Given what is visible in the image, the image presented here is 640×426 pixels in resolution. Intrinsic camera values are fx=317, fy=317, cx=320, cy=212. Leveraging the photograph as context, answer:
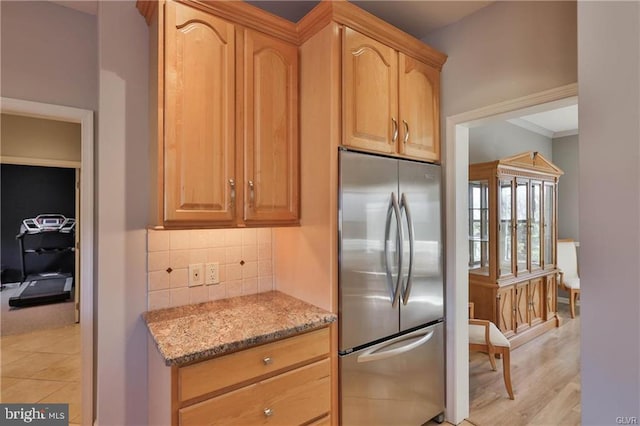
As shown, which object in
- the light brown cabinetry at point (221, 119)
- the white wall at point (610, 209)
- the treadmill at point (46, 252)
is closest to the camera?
the white wall at point (610, 209)

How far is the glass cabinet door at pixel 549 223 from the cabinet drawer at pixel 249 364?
12.2ft

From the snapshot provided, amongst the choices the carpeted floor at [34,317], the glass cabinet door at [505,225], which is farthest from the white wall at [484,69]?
the carpeted floor at [34,317]

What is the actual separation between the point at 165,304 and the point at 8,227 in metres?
6.60

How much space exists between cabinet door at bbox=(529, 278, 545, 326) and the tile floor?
445cm

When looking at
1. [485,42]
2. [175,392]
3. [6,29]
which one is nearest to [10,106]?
[6,29]

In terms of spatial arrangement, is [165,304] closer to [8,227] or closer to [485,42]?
[485,42]

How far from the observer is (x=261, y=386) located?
1.42 meters

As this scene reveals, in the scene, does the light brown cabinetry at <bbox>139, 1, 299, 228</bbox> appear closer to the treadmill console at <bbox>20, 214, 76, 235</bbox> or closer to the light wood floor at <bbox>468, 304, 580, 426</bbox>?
the light wood floor at <bbox>468, 304, 580, 426</bbox>

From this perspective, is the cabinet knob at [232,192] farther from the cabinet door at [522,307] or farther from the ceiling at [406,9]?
the cabinet door at [522,307]

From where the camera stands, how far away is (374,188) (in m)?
1.80

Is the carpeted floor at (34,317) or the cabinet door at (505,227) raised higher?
the cabinet door at (505,227)

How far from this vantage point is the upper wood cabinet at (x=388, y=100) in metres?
1.75

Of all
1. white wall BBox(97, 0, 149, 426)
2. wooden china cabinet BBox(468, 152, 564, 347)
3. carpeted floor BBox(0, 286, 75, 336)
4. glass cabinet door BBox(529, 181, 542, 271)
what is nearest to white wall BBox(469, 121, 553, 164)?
wooden china cabinet BBox(468, 152, 564, 347)

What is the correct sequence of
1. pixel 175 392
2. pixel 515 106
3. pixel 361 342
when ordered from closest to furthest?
pixel 175 392, pixel 361 342, pixel 515 106
